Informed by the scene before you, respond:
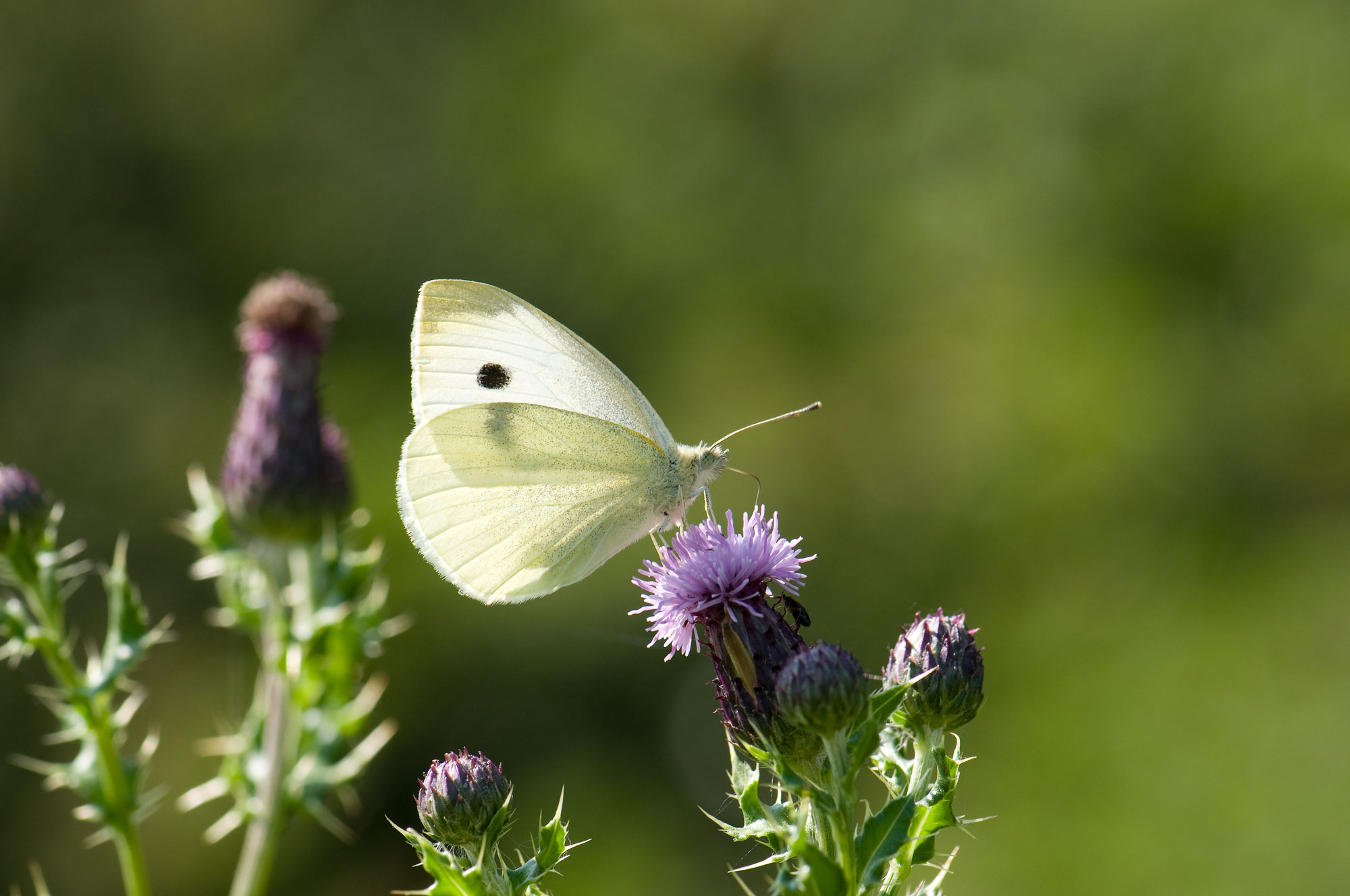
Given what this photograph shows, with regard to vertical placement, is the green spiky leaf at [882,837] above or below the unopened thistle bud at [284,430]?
below

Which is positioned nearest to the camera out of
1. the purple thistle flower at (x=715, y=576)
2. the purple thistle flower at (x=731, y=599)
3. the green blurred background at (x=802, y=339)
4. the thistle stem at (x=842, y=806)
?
the thistle stem at (x=842, y=806)

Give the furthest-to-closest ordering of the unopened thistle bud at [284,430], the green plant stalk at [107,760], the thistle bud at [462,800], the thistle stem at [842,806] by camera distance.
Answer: the unopened thistle bud at [284,430]
the green plant stalk at [107,760]
the thistle bud at [462,800]
the thistle stem at [842,806]

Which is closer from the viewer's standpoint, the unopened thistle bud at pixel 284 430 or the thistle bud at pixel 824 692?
the thistle bud at pixel 824 692

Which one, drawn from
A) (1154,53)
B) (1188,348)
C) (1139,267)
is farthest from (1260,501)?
(1154,53)

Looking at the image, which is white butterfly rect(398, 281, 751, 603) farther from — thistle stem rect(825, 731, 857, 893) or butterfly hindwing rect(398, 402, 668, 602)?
thistle stem rect(825, 731, 857, 893)

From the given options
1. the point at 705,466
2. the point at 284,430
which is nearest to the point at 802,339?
the point at 284,430

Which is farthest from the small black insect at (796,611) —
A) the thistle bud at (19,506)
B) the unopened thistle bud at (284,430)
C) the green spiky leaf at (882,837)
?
the thistle bud at (19,506)

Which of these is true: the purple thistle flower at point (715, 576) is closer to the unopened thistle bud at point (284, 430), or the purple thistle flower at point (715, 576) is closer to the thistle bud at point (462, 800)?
the thistle bud at point (462, 800)
